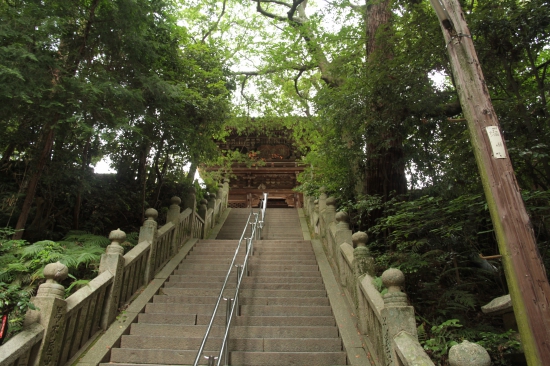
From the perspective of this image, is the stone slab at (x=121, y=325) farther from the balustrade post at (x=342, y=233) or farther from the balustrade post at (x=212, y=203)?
the balustrade post at (x=212, y=203)

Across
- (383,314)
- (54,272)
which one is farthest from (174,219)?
(383,314)

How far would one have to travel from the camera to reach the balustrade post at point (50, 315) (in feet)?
12.4

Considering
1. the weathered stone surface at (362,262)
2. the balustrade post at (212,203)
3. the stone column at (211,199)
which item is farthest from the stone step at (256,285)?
the stone column at (211,199)

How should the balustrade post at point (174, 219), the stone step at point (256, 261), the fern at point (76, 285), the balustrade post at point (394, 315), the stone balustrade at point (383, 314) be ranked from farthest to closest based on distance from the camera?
the balustrade post at point (174, 219) → the stone step at point (256, 261) → the fern at point (76, 285) → the balustrade post at point (394, 315) → the stone balustrade at point (383, 314)

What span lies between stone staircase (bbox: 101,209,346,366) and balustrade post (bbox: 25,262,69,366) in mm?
792

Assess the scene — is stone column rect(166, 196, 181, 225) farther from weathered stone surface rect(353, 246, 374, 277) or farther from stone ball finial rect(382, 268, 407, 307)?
stone ball finial rect(382, 268, 407, 307)

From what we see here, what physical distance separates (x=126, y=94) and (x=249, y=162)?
9.23 meters

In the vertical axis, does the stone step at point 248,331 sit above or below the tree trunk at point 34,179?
below

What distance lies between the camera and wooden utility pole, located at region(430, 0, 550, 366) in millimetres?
2562

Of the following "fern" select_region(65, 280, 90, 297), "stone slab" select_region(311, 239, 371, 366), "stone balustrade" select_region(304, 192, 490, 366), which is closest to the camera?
"stone balustrade" select_region(304, 192, 490, 366)

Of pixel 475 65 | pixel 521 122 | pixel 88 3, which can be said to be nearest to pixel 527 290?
pixel 475 65

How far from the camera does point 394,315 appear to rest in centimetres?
367

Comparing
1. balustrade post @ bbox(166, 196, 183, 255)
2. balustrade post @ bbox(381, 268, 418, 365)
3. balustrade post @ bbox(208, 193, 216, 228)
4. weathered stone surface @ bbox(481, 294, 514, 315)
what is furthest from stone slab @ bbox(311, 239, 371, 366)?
balustrade post @ bbox(208, 193, 216, 228)

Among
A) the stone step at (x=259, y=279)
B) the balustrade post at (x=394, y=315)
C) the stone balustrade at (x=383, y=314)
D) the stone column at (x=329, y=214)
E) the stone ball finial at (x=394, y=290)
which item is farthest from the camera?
the stone column at (x=329, y=214)
